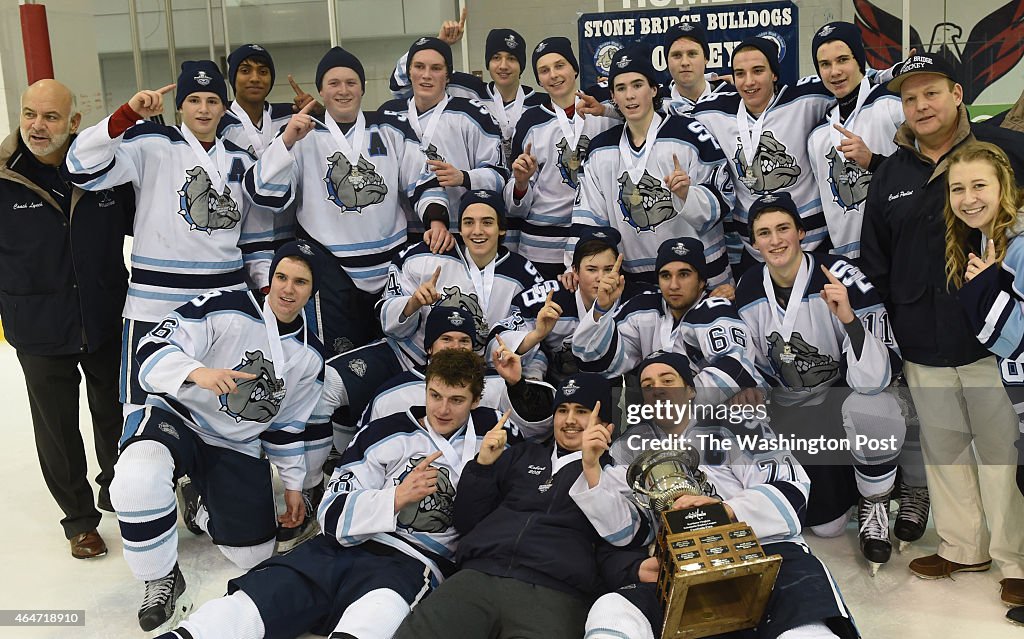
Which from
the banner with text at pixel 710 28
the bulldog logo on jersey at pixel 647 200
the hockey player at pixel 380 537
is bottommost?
the hockey player at pixel 380 537

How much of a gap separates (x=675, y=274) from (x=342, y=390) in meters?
1.46

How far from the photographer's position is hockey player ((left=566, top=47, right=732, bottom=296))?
4.32 metres

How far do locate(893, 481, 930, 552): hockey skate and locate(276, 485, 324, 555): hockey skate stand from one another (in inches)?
86.4

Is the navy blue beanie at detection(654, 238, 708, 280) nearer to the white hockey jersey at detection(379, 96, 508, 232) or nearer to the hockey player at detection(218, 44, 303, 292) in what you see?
the white hockey jersey at detection(379, 96, 508, 232)

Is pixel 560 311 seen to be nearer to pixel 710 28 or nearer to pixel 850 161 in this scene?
pixel 850 161

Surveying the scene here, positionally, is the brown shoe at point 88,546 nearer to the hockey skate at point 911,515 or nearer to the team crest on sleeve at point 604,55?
the hockey skate at point 911,515

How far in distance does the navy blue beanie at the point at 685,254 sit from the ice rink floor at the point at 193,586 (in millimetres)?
1166

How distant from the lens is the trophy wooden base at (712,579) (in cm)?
270

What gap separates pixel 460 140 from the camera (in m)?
4.84

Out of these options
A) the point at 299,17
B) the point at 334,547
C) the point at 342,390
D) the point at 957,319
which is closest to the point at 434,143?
the point at 342,390

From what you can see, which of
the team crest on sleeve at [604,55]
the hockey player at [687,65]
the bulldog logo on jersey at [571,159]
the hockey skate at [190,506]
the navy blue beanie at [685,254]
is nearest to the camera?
the navy blue beanie at [685,254]

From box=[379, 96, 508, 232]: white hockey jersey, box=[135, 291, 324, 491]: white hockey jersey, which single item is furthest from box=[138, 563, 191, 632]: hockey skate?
box=[379, 96, 508, 232]: white hockey jersey

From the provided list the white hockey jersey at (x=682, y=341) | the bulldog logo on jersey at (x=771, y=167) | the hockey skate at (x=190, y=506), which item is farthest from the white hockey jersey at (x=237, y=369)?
the bulldog logo on jersey at (x=771, y=167)

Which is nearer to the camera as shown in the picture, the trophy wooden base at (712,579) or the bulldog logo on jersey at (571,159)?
the trophy wooden base at (712,579)
